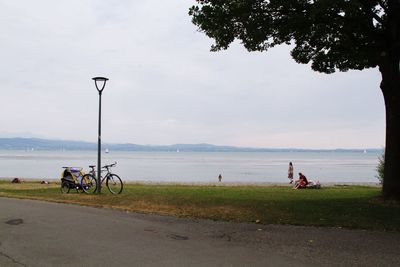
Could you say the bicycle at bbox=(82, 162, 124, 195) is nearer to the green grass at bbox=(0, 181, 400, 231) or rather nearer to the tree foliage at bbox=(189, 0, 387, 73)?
the green grass at bbox=(0, 181, 400, 231)

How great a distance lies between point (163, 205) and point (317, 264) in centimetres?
671

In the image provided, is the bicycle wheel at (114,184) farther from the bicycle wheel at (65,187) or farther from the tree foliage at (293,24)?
the tree foliage at (293,24)

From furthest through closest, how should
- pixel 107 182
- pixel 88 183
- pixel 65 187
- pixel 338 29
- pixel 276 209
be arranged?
pixel 65 187, pixel 88 183, pixel 107 182, pixel 338 29, pixel 276 209

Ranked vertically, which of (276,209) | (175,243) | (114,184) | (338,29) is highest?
(338,29)

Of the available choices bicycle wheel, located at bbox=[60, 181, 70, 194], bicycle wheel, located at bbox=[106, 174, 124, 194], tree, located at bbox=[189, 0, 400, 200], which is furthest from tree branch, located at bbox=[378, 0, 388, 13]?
bicycle wheel, located at bbox=[60, 181, 70, 194]

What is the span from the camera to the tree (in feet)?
41.6

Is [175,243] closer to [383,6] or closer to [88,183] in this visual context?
[383,6]

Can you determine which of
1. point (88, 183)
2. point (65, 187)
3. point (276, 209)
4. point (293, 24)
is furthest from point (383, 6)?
point (65, 187)

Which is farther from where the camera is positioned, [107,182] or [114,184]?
[114,184]

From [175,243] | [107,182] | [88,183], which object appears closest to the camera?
[175,243]

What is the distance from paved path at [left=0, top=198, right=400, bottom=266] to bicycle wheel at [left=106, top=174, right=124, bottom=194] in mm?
6476

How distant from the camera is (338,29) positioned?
1302cm

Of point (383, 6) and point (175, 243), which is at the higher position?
point (383, 6)

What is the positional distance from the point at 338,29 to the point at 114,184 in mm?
10102
